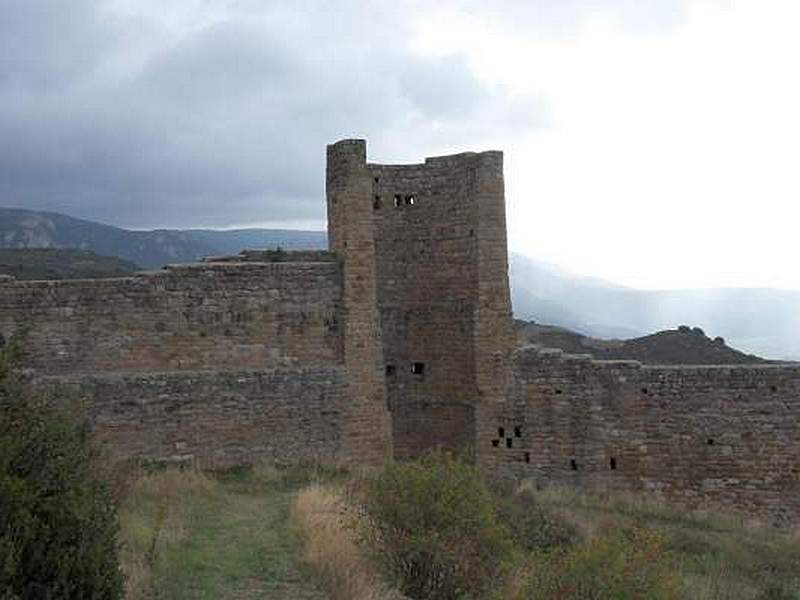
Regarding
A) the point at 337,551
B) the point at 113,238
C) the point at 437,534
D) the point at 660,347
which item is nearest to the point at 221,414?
the point at 337,551

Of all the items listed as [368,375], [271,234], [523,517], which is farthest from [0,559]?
[271,234]

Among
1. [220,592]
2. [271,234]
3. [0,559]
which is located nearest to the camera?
[0,559]

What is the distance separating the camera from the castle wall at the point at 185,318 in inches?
586

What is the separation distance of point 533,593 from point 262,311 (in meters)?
9.47

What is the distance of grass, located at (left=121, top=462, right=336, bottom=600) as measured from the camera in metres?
8.40

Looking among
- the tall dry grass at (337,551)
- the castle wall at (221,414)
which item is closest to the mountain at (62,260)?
the castle wall at (221,414)

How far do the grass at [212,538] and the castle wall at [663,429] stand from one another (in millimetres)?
4184

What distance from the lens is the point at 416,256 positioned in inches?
700

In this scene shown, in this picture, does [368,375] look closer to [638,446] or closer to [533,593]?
[638,446]

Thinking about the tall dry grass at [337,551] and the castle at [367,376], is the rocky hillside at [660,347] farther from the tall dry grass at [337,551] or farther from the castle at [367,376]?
the tall dry grass at [337,551]

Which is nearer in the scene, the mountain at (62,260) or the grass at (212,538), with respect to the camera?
the grass at (212,538)

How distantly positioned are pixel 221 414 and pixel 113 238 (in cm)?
7797

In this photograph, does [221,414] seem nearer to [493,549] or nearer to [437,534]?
[437,534]

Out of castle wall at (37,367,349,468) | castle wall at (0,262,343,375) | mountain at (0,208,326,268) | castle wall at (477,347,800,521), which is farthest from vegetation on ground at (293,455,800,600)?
mountain at (0,208,326,268)
